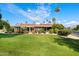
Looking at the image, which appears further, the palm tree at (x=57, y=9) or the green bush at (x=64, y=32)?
the green bush at (x=64, y=32)

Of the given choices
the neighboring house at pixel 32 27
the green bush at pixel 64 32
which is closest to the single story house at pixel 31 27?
the neighboring house at pixel 32 27

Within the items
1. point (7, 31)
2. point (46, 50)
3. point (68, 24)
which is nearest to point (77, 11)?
point (68, 24)

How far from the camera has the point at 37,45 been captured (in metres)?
5.93

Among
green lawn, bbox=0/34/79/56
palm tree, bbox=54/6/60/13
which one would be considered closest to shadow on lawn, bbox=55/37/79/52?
green lawn, bbox=0/34/79/56

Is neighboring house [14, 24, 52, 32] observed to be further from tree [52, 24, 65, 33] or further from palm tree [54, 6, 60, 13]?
palm tree [54, 6, 60, 13]

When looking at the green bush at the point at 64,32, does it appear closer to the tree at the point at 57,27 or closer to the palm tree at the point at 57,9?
the tree at the point at 57,27

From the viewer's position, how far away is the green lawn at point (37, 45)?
19.3ft

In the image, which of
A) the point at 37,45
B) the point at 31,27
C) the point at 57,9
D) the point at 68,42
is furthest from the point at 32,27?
the point at 68,42

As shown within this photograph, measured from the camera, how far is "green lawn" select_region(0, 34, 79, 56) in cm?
587

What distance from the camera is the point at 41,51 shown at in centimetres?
589

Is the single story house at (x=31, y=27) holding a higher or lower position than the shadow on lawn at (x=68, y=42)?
higher

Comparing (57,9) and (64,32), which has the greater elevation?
(57,9)

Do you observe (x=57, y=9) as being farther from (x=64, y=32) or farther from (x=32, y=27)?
(x=32, y=27)

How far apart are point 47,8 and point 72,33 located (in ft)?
1.79
